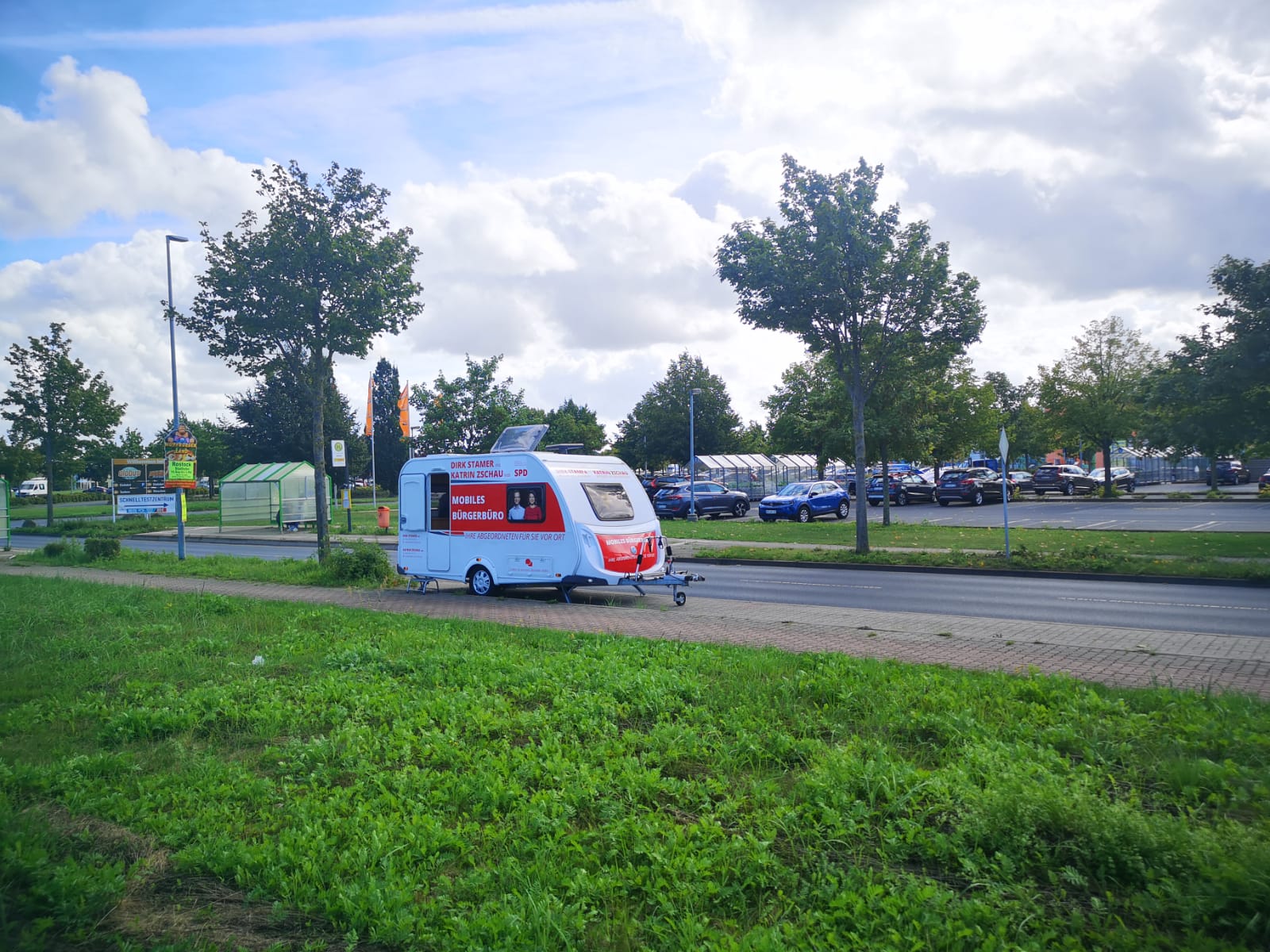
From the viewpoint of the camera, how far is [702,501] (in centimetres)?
3775

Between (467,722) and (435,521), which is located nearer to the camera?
(467,722)

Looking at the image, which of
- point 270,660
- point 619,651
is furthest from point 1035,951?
point 270,660

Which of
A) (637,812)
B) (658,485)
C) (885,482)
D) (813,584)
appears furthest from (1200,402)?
(658,485)

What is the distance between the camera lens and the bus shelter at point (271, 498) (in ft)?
120

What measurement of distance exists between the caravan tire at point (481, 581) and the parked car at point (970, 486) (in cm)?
3212

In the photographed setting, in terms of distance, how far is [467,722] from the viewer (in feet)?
19.6

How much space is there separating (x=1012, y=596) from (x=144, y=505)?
4034 cm

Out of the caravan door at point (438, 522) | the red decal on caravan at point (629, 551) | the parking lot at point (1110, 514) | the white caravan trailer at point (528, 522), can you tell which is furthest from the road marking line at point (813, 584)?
the parking lot at point (1110, 514)

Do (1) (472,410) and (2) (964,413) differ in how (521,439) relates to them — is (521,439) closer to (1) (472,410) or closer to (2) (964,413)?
(1) (472,410)

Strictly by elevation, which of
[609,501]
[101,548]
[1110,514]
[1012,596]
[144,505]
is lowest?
[1012,596]

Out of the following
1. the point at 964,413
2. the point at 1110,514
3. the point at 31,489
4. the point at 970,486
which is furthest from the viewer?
the point at 31,489

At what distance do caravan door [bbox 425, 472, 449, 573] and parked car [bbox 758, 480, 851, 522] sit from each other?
71.1ft

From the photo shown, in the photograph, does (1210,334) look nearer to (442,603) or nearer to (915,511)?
(442,603)

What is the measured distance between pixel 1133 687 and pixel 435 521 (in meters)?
11.5
